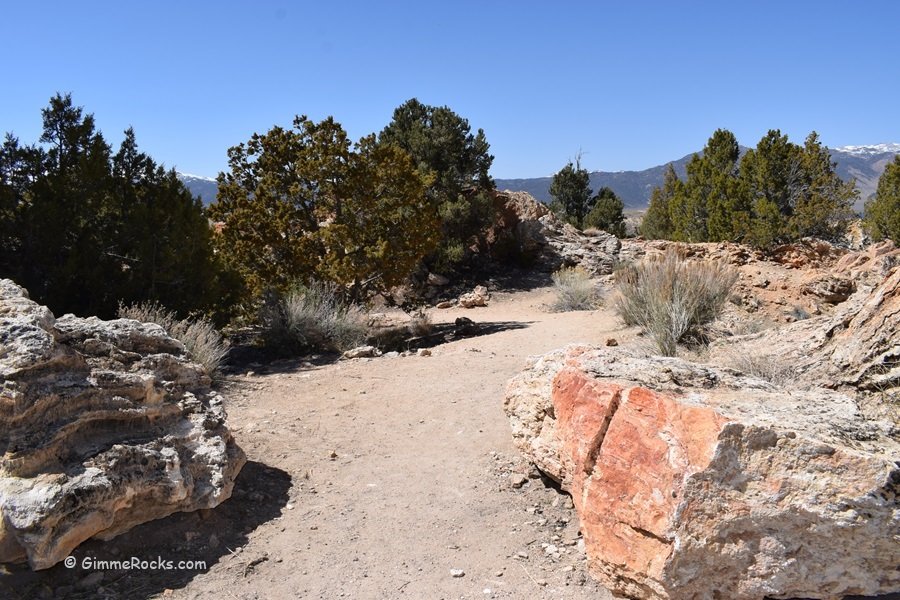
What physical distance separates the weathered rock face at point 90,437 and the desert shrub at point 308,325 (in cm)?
559

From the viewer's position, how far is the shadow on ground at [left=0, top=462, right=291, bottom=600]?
324 centimetres

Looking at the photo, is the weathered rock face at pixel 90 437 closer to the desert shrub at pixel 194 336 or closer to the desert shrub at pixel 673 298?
the desert shrub at pixel 194 336

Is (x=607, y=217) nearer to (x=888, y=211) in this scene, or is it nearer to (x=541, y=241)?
(x=541, y=241)

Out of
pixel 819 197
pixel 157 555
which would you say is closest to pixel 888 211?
pixel 819 197

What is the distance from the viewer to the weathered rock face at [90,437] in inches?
127

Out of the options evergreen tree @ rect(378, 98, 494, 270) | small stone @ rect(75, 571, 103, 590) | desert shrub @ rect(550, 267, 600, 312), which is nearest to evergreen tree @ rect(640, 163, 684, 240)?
evergreen tree @ rect(378, 98, 494, 270)

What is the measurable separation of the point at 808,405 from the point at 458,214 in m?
17.2

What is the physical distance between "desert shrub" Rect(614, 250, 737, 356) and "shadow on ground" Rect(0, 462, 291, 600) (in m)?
5.22

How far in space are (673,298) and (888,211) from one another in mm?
19177

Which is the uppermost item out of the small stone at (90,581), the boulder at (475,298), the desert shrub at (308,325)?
the desert shrub at (308,325)

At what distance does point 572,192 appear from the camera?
3378cm

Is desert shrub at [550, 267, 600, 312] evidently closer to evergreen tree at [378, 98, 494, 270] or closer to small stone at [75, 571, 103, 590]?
evergreen tree at [378, 98, 494, 270]

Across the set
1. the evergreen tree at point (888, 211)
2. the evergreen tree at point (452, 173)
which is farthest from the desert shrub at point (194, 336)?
the evergreen tree at point (888, 211)

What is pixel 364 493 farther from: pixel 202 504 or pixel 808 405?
pixel 808 405
